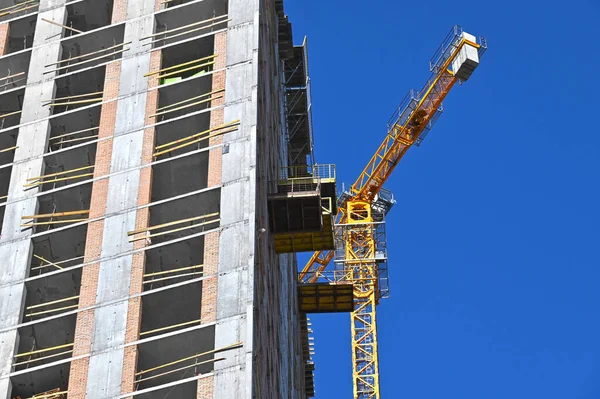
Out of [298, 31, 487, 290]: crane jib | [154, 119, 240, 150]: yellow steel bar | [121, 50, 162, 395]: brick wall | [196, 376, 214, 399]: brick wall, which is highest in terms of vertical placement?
[298, 31, 487, 290]: crane jib

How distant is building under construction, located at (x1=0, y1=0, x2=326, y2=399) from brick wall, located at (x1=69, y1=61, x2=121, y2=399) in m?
0.06

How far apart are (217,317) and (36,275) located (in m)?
9.92

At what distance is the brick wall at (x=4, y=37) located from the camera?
78.4 metres

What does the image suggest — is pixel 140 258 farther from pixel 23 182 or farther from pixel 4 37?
pixel 4 37

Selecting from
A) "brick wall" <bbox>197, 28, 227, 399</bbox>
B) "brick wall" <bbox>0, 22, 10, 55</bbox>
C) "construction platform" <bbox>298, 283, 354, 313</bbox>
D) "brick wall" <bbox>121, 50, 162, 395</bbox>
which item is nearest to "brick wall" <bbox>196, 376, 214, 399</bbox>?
"brick wall" <bbox>197, 28, 227, 399</bbox>

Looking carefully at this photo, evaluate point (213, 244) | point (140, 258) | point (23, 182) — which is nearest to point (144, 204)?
point (140, 258)

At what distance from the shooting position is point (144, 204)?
67250mm

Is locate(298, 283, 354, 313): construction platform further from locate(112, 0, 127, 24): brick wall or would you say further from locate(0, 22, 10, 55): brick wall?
locate(0, 22, 10, 55): brick wall

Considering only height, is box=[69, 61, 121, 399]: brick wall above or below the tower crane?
below

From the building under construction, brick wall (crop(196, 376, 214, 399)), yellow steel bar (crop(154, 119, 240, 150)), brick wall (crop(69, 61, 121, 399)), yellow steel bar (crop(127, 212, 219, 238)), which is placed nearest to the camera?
brick wall (crop(196, 376, 214, 399))

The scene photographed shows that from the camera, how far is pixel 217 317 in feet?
203

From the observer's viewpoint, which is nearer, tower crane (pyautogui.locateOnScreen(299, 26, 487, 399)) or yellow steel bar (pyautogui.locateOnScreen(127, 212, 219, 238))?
yellow steel bar (pyautogui.locateOnScreen(127, 212, 219, 238))

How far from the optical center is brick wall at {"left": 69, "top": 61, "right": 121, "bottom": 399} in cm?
6166

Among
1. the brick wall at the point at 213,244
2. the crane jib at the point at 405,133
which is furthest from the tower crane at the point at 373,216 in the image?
the brick wall at the point at 213,244
